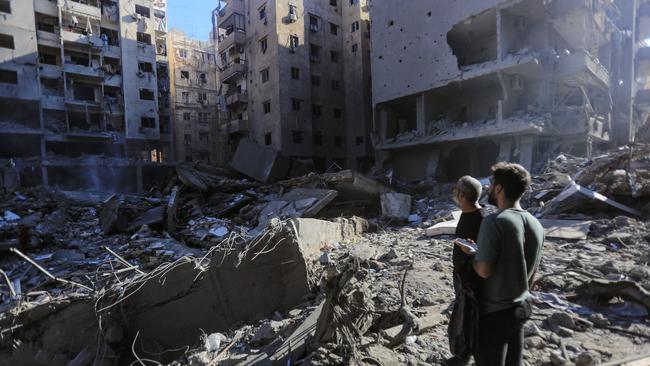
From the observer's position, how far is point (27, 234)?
980 cm

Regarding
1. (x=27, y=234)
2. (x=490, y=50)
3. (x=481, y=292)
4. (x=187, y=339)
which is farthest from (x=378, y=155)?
(x=481, y=292)

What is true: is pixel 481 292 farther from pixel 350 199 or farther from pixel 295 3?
pixel 295 3

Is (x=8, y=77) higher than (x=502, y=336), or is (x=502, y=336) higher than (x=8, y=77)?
(x=8, y=77)

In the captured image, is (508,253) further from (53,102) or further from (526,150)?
(53,102)

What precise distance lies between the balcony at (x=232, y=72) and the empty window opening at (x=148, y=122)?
6.92 m

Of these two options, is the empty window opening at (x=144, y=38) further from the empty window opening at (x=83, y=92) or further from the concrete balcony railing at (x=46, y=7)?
the empty window opening at (x=83, y=92)

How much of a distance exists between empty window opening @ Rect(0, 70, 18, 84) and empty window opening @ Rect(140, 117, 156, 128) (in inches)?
319

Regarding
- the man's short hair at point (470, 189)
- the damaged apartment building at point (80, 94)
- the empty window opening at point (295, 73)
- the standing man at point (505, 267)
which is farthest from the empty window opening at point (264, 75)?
the standing man at point (505, 267)

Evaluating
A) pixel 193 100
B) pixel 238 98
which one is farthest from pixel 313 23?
pixel 193 100

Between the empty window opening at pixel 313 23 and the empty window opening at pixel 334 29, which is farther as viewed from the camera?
the empty window opening at pixel 334 29

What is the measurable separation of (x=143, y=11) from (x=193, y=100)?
11.6 m

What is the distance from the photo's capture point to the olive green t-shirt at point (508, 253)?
5.68ft

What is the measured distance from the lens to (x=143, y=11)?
2962 cm

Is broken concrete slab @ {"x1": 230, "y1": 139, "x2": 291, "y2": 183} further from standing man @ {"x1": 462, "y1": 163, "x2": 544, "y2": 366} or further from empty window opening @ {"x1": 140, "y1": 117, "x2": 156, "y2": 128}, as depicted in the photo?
empty window opening @ {"x1": 140, "y1": 117, "x2": 156, "y2": 128}
